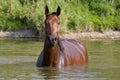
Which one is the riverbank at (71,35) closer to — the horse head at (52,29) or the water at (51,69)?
the water at (51,69)

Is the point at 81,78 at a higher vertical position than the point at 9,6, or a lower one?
lower

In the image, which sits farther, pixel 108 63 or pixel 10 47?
pixel 10 47

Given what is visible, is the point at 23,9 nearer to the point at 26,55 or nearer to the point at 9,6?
the point at 9,6

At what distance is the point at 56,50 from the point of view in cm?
1495

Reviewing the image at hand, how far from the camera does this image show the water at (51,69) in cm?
1404

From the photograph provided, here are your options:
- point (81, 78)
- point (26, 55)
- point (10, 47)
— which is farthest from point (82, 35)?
point (81, 78)

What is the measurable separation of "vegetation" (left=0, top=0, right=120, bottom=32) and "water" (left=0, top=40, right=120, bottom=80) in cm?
492

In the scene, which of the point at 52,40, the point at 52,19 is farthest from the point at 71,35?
the point at 52,40

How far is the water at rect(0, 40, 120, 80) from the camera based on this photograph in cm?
1404

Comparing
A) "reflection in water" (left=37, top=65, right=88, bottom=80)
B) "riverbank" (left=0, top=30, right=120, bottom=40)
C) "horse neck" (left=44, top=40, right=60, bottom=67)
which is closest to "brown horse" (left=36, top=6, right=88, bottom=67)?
"horse neck" (left=44, top=40, right=60, bottom=67)

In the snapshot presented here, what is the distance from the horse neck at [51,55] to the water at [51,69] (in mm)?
182

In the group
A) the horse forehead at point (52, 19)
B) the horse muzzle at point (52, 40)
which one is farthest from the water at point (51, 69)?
the horse forehead at point (52, 19)

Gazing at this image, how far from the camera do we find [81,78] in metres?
13.6

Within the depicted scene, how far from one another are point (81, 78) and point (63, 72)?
1.12 metres
